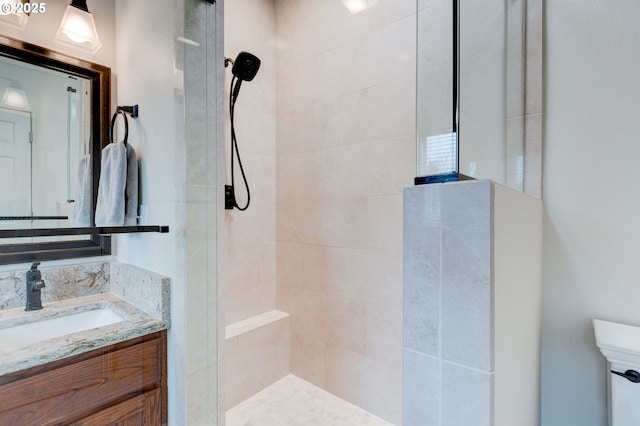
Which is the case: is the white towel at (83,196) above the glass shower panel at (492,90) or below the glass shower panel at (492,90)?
below

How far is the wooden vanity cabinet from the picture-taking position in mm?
909

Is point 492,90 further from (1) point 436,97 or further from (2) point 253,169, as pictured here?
(2) point 253,169

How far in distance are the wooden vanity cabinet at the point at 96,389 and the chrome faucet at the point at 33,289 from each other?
45 centimetres

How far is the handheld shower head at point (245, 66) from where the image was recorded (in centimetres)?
172

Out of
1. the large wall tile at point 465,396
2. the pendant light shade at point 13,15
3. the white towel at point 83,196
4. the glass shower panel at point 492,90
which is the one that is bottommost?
the large wall tile at point 465,396

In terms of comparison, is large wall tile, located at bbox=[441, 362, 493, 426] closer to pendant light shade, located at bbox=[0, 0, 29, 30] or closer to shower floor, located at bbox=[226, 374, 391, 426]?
shower floor, located at bbox=[226, 374, 391, 426]

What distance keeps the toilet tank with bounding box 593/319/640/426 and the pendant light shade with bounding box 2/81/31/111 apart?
2.34 meters

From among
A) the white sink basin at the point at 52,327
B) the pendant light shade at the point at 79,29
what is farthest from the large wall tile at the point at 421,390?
the pendant light shade at the point at 79,29

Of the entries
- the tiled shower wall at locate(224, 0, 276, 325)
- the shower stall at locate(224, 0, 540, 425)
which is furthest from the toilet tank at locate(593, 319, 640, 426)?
the tiled shower wall at locate(224, 0, 276, 325)

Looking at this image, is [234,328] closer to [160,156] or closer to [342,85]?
[160,156]

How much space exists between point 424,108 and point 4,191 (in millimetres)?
1639

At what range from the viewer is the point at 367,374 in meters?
1.77

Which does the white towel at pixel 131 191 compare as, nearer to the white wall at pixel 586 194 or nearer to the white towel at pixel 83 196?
the white towel at pixel 83 196

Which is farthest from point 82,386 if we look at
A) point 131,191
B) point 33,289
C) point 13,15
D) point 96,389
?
point 13,15
